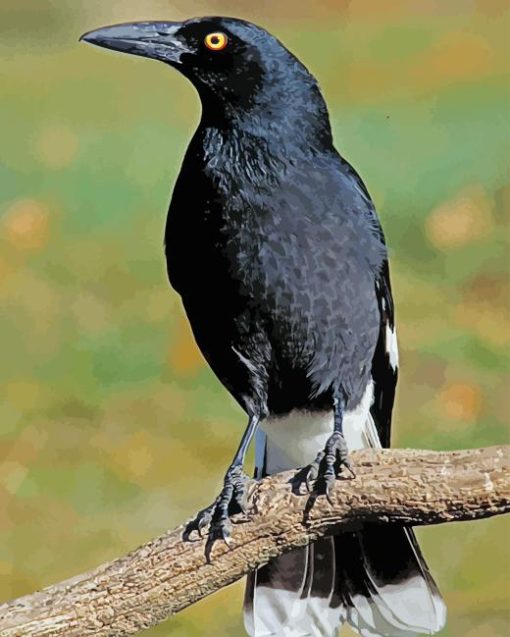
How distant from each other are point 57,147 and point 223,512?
1.52 meters

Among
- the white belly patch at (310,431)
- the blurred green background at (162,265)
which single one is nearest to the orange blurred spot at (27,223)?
the blurred green background at (162,265)

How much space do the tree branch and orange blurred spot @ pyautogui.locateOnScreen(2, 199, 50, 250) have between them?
1.41 metres

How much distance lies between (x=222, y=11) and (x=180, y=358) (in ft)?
2.27

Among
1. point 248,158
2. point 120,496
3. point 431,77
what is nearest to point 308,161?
point 248,158

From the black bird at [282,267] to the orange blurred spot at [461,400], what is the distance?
0.85 meters

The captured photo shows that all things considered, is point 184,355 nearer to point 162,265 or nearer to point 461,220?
point 162,265

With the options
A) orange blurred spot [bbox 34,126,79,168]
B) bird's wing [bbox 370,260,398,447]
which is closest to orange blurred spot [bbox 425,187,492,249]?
orange blurred spot [bbox 34,126,79,168]

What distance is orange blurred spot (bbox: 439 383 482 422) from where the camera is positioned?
2441 mm

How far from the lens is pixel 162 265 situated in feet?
8.54

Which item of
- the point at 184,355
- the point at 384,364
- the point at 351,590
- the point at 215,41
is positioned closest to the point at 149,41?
the point at 215,41

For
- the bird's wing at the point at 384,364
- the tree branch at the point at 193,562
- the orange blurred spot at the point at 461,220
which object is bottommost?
the tree branch at the point at 193,562

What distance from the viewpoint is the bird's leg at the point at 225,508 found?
141 centimetres

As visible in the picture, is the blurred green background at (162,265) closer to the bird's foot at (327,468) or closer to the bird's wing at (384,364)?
the bird's wing at (384,364)

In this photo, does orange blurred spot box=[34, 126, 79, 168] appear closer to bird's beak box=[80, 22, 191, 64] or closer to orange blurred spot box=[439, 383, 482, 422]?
orange blurred spot box=[439, 383, 482, 422]
